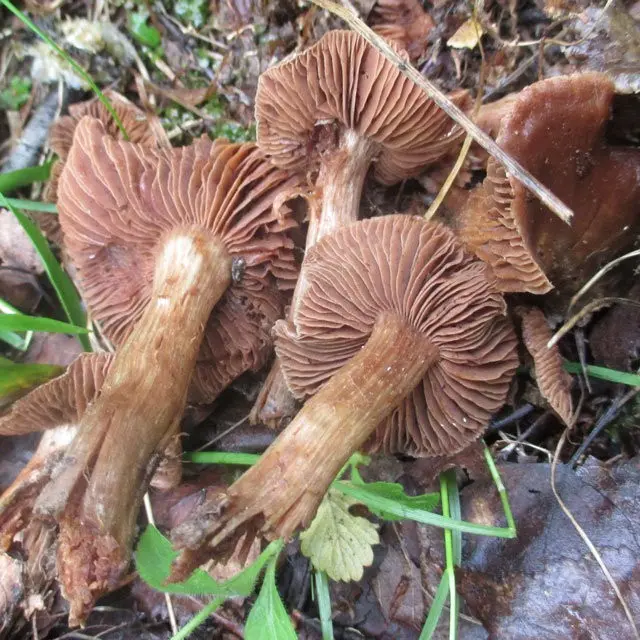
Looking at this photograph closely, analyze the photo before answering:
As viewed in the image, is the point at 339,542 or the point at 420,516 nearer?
the point at 420,516

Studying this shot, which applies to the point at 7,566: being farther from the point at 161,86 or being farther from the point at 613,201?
the point at 613,201

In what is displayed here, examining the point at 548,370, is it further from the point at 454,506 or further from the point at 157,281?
the point at 157,281

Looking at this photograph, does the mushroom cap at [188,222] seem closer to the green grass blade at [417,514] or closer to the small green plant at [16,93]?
the green grass blade at [417,514]

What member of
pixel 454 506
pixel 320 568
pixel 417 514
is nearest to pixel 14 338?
pixel 320 568

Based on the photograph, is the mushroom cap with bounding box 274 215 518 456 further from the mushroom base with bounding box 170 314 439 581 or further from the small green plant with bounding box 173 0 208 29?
the small green plant with bounding box 173 0 208 29

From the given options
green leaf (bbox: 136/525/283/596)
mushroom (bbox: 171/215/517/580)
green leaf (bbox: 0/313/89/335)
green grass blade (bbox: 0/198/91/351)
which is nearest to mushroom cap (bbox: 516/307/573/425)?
mushroom (bbox: 171/215/517/580)

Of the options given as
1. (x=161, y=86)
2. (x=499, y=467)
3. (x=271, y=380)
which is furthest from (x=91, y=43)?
(x=499, y=467)

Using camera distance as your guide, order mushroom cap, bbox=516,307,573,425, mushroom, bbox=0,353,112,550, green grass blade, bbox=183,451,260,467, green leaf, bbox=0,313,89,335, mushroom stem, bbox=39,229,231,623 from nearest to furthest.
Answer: mushroom stem, bbox=39,229,231,623 < mushroom cap, bbox=516,307,573,425 < mushroom, bbox=0,353,112,550 < green leaf, bbox=0,313,89,335 < green grass blade, bbox=183,451,260,467
